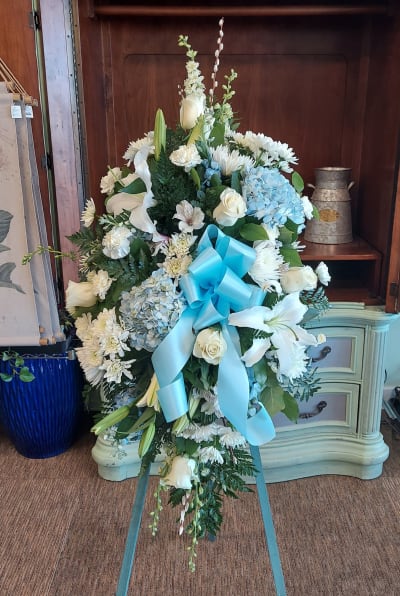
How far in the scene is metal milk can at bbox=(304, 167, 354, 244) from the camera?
1966 mm

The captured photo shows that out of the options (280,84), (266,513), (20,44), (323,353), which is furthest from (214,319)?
(280,84)

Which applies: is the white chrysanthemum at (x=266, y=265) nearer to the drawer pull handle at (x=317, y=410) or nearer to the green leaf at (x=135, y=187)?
the green leaf at (x=135, y=187)

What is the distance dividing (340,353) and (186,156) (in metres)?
1.16

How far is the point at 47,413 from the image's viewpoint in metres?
2.08

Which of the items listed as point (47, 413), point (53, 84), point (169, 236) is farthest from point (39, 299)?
point (169, 236)

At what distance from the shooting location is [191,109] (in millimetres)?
1082

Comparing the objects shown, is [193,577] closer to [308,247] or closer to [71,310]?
[71,310]

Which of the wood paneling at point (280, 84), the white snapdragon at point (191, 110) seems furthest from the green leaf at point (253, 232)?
the wood paneling at point (280, 84)

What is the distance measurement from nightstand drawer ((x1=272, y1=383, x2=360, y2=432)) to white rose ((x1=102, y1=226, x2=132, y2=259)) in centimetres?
112

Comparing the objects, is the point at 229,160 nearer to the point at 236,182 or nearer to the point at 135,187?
the point at 236,182

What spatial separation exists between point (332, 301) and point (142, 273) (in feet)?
3.32

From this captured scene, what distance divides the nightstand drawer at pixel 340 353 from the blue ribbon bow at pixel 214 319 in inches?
36.0

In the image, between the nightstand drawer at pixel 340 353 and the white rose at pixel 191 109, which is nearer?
the white rose at pixel 191 109

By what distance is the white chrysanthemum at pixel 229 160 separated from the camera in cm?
105
